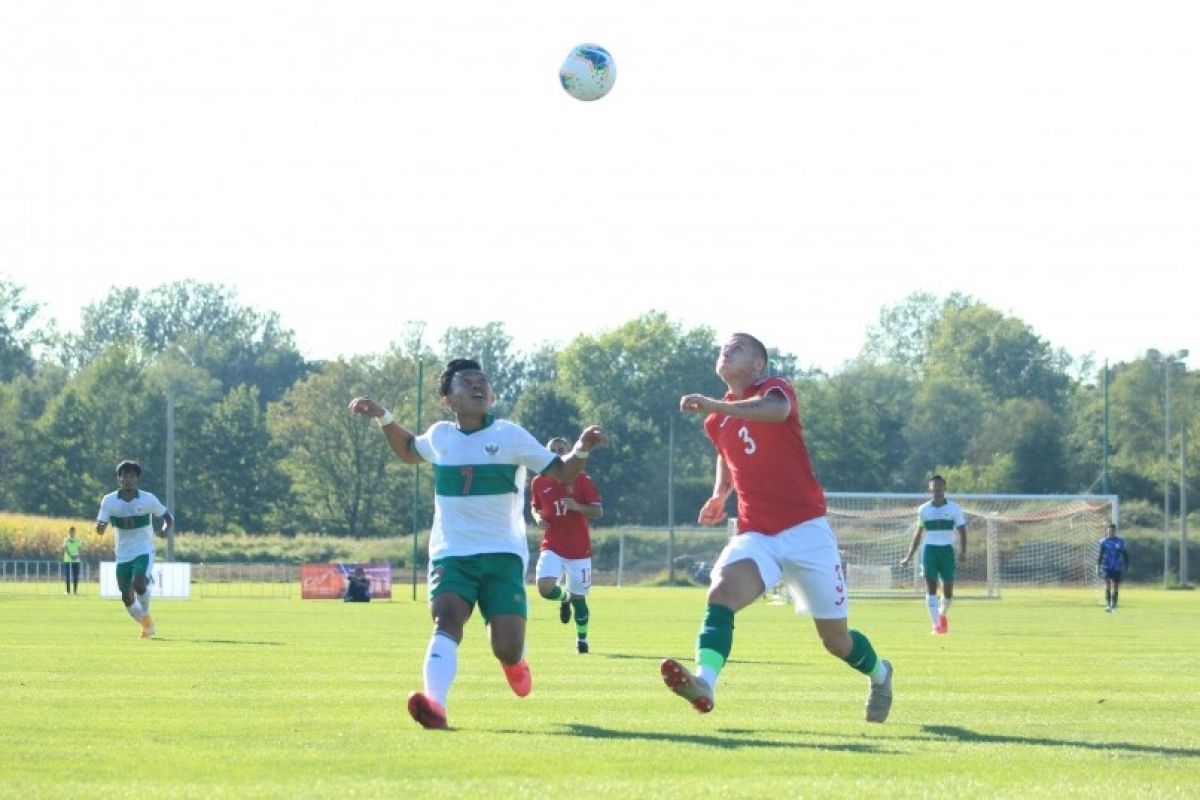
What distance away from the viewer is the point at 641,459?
383 feet

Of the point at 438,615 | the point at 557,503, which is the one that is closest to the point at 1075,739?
the point at 438,615

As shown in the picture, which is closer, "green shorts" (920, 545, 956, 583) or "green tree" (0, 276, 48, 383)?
"green shorts" (920, 545, 956, 583)

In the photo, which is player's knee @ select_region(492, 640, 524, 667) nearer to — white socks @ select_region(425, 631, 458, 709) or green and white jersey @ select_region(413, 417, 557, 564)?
green and white jersey @ select_region(413, 417, 557, 564)

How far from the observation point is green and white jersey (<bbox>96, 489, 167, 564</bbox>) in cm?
2533

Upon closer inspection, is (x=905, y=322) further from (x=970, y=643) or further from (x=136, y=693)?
(x=136, y=693)

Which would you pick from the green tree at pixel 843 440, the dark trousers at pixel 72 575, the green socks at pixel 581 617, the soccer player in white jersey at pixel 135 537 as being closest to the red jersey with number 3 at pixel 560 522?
the green socks at pixel 581 617

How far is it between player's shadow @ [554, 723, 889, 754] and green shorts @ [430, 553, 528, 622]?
906 millimetres

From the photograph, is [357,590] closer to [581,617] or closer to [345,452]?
[581,617]

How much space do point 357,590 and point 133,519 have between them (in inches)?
942

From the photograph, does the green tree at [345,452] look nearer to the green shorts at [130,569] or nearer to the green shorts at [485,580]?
the green shorts at [130,569]

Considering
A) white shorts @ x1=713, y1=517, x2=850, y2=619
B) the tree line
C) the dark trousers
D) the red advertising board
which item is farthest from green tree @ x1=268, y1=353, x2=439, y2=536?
white shorts @ x1=713, y1=517, x2=850, y2=619

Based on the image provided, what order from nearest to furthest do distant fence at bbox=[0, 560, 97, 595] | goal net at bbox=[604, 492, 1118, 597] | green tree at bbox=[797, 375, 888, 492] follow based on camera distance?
1. goal net at bbox=[604, 492, 1118, 597]
2. distant fence at bbox=[0, 560, 97, 595]
3. green tree at bbox=[797, 375, 888, 492]

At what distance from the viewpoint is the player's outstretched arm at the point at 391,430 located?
12.0 metres

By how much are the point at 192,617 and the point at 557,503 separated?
1317 cm
